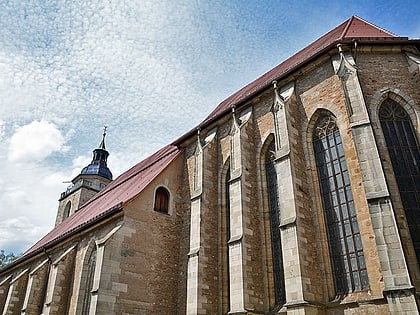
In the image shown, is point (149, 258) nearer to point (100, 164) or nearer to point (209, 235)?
point (209, 235)

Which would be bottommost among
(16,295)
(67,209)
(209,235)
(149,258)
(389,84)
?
(16,295)

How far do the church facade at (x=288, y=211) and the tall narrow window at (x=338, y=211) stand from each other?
30 mm

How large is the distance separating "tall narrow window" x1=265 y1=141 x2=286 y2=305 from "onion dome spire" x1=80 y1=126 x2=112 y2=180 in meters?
21.5

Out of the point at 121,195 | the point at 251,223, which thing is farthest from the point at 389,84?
the point at 121,195

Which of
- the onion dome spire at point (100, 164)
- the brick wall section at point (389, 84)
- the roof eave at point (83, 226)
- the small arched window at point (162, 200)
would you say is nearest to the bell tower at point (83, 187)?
the onion dome spire at point (100, 164)

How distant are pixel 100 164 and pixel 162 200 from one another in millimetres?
19253

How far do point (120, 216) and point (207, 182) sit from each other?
11.1 feet

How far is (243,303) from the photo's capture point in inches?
399

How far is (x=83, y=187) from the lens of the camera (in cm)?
2977

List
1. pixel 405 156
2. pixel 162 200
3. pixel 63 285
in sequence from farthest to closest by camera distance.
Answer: pixel 63 285 → pixel 162 200 → pixel 405 156

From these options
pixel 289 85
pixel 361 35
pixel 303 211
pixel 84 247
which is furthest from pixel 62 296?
pixel 361 35

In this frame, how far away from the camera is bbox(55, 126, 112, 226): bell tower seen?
96.5 ft

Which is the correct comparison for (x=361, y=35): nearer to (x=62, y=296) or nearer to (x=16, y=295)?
(x=62, y=296)

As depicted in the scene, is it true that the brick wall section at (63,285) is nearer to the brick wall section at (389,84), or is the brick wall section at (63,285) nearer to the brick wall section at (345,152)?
the brick wall section at (345,152)
